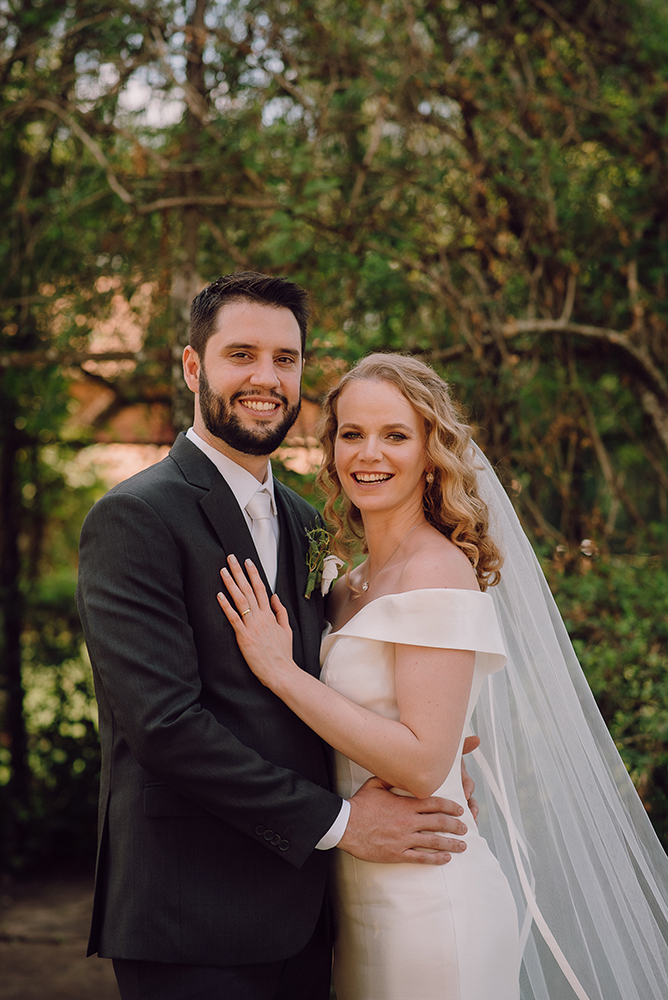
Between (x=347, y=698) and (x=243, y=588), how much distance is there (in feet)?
1.33

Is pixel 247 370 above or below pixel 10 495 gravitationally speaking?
above

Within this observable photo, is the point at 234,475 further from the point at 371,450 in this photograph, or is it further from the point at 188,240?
the point at 188,240

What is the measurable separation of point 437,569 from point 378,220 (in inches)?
104

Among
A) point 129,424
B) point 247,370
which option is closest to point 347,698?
point 247,370

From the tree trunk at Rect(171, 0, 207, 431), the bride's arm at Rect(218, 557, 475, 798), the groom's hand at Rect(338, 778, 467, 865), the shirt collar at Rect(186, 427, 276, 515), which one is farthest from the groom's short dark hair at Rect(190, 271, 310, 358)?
the tree trunk at Rect(171, 0, 207, 431)

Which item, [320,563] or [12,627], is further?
[12,627]

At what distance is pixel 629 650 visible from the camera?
343 cm

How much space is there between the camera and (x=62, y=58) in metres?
4.30

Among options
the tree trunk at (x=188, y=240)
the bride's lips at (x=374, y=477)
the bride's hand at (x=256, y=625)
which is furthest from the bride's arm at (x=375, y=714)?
the tree trunk at (x=188, y=240)

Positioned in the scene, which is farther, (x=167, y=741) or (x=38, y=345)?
(x=38, y=345)

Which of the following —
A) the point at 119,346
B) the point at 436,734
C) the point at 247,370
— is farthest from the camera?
the point at 119,346

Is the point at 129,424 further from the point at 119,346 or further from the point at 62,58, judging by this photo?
the point at 62,58

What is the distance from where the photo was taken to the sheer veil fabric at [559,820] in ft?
7.09

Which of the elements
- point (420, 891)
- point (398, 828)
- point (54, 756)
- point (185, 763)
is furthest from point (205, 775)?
point (54, 756)
